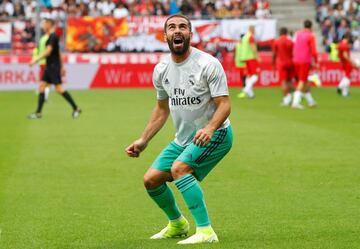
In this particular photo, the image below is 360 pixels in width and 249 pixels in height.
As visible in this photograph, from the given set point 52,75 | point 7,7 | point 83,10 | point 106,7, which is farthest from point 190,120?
point 106,7

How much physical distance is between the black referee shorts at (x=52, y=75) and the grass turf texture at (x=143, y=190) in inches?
44.6

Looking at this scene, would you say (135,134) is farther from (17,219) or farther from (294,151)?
(17,219)

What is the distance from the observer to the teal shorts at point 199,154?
28.1 feet

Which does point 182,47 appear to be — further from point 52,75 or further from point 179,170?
point 52,75

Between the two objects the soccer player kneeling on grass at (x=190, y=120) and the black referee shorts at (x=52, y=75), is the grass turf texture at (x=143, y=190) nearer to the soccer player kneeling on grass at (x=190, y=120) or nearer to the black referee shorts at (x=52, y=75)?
the soccer player kneeling on grass at (x=190, y=120)

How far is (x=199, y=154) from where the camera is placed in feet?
28.1

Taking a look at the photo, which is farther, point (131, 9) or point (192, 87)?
point (131, 9)

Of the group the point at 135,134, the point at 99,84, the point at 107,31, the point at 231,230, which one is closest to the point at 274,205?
Answer: the point at 231,230

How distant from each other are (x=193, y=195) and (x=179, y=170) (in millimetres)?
232

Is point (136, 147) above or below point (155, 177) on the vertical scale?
above

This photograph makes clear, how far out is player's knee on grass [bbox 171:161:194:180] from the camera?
8.52 m

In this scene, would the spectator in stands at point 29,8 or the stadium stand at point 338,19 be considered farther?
the stadium stand at point 338,19

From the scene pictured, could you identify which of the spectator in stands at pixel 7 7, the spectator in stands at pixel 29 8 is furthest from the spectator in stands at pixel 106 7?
the spectator in stands at pixel 7 7

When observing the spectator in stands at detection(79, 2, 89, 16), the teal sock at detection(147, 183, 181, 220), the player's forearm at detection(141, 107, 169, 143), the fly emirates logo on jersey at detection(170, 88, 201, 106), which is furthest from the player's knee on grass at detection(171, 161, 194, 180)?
the spectator in stands at detection(79, 2, 89, 16)
